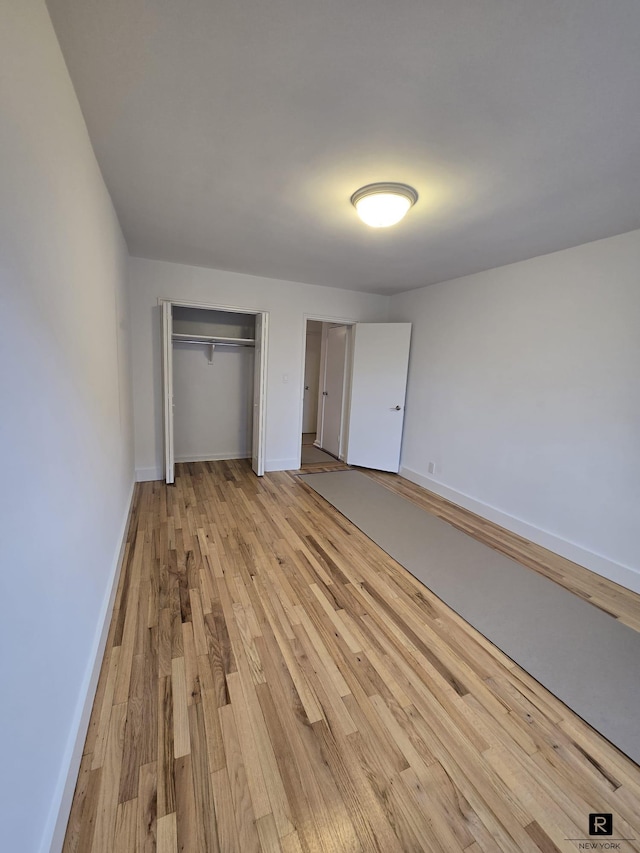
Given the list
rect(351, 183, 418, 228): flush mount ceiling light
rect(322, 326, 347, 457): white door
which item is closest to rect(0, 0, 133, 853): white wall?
rect(351, 183, 418, 228): flush mount ceiling light

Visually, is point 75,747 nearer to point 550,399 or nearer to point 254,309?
point 550,399

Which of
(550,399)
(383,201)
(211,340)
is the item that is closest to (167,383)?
(211,340)

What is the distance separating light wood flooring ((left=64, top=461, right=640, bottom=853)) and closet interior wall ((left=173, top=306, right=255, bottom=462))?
2.57 m

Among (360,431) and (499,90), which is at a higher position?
(499,90)

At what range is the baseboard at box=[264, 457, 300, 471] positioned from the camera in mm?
4613

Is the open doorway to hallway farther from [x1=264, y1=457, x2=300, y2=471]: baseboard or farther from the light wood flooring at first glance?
the light wood flooring

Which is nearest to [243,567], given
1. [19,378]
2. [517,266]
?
[19,378]

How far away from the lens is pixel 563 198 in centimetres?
199

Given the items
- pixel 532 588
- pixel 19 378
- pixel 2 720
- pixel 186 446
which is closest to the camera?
pixel 2 720

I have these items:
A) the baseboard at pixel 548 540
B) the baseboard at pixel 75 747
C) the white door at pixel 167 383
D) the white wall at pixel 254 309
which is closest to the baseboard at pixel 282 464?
the white wall at pixel 254 309

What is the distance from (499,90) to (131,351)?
364cm

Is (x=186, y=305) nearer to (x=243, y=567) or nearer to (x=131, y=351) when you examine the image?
(x=131, y=351)

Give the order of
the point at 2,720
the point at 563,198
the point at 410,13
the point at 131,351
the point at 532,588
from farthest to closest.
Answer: the point at 131,351
the point at 532,588
the point at 563,198
the point at 410,13
the point at 2,720

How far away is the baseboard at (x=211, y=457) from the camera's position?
186 inches
